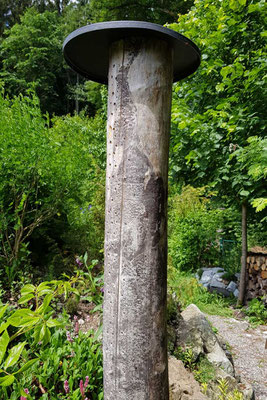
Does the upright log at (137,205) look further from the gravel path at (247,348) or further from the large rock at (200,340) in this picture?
the gravel path at (247,348)

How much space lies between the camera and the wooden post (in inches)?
42.2

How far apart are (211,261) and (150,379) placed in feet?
20.6

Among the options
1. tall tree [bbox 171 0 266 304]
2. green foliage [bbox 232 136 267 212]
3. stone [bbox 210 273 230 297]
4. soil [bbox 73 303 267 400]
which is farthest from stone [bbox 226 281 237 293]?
green foliage [bbox 232 136 267 212]

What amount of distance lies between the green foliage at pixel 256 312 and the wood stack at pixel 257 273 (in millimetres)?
300

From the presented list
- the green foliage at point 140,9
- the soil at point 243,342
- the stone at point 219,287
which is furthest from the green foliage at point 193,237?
the green foliage at point 140,9

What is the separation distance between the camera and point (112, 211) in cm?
114

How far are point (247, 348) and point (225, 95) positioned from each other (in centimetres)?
400

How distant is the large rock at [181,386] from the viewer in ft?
6.45

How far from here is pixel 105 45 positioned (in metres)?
1.15

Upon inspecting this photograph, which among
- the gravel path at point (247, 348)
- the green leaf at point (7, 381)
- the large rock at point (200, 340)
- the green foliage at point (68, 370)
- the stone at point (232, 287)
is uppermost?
the green leaf at point (7, 381)

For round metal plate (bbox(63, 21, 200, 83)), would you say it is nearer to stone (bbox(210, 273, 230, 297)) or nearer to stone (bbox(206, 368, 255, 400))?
stone (bbox(206, 368, 255, 400))

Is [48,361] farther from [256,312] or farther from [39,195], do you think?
[256,312]

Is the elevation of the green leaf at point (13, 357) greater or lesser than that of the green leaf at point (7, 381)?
greater

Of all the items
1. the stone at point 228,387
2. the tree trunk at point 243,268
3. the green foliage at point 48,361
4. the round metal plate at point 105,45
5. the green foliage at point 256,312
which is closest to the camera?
the round metal plate at point 105,45
